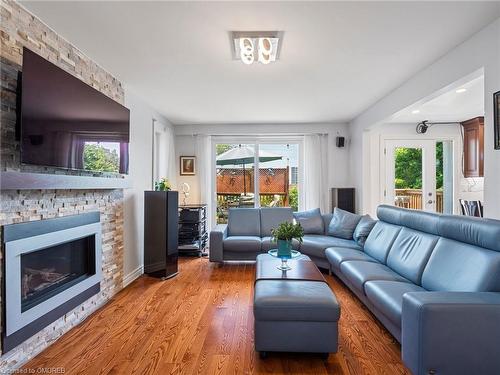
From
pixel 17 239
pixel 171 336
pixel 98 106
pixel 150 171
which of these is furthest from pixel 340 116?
pixel 17 239

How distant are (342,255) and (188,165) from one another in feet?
11.5

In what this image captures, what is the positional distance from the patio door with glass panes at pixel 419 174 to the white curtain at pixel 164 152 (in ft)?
13.3

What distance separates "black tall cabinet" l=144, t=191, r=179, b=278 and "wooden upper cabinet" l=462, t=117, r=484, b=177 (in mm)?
5090

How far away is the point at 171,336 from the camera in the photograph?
7.78 feet

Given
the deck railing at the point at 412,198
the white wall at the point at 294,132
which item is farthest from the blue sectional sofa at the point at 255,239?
the deck railing at the point at 412,198

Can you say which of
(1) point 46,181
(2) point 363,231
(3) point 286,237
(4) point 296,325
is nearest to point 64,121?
(1) point 46,181

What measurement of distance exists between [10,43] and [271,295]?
2.45 m

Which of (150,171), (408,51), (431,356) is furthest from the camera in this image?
(150,171)

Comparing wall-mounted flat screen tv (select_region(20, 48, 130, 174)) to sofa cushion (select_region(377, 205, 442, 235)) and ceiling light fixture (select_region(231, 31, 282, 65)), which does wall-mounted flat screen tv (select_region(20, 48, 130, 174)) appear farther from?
sofa cushion (select_region(377, 205, 442, 235))

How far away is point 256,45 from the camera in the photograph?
2371mm

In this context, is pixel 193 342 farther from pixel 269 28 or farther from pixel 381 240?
pixel 269 28

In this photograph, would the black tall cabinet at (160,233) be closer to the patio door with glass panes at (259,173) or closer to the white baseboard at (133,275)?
the white baseboard at (133,275)

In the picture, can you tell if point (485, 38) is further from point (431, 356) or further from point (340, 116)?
point (340, 116)

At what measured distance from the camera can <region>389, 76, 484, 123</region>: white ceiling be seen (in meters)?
3.50
